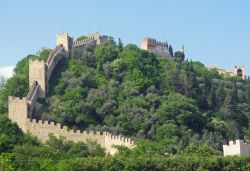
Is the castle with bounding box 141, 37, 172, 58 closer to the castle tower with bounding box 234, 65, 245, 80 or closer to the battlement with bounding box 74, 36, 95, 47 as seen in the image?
the battlement with bounding box 74, 36, 95, 47

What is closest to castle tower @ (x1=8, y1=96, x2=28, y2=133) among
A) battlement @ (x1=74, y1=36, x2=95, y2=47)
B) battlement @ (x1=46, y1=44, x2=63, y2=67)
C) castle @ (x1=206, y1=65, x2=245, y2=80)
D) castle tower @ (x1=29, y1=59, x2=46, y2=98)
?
castle tower @ (x1=29, y1=59, x2=46, y2=98)

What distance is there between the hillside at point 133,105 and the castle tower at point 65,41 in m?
1.03

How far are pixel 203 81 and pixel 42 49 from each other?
55.3ft

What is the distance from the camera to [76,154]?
202 ft

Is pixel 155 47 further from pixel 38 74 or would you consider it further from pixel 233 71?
pixel 38 74

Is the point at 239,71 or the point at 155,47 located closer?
the point at 155,47

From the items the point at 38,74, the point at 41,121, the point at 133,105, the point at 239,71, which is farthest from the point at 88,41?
the point at 239,71

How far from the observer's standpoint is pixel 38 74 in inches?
2913

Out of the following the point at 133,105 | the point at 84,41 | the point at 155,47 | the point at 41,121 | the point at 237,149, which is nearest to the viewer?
the point at 237,149

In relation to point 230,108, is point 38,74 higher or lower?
higher

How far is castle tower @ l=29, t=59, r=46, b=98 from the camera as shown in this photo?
73.5m

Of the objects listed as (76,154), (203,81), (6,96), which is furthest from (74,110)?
(203,81)

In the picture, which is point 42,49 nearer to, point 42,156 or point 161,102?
point 161,102

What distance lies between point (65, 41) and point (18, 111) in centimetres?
1619
